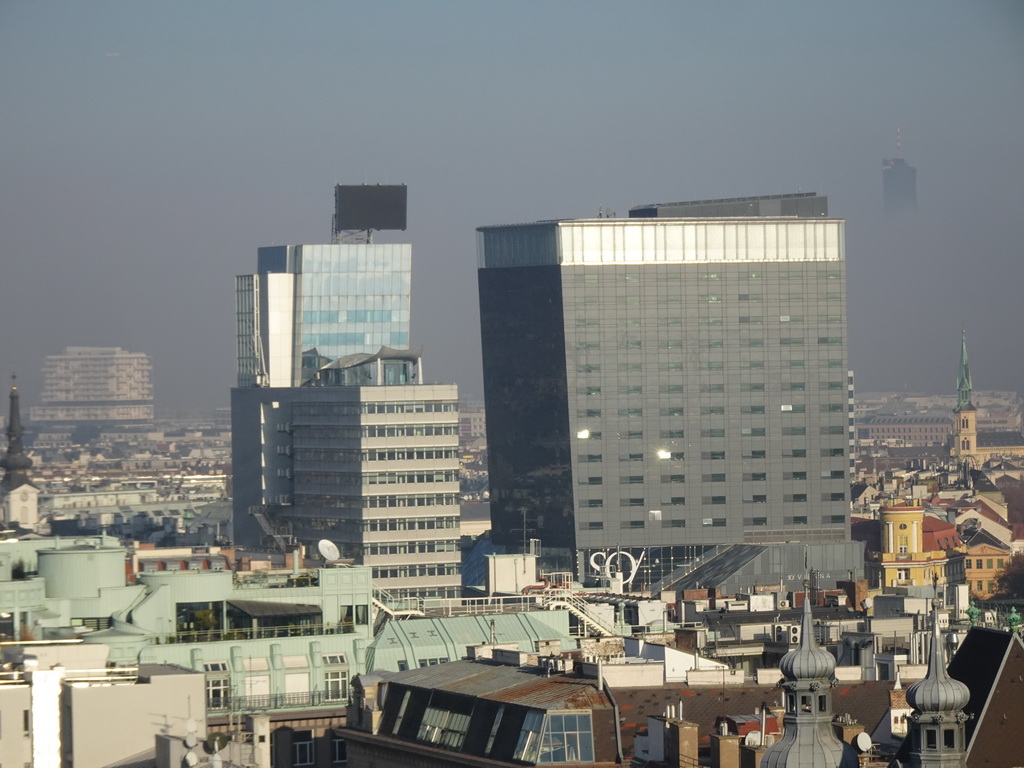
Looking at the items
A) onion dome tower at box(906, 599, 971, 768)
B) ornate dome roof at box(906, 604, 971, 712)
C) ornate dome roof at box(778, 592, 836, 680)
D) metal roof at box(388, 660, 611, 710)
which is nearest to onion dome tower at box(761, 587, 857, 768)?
ornate dome roof at box(778, 592, 836, 680)

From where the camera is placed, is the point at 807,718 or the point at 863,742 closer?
the point at 807,718

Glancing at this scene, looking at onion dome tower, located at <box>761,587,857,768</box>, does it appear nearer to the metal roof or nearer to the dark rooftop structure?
the dark rooftop structure

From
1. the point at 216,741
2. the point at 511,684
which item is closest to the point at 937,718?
the point at 216,741

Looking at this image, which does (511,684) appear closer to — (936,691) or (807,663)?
(807,663)

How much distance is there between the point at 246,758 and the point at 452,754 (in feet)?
21.5

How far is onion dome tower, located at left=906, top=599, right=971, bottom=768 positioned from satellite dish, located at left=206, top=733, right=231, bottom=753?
1858 cm

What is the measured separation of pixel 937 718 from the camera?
68750 millimetres

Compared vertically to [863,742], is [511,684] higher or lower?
higher

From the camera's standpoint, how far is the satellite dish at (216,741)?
77.7 metres

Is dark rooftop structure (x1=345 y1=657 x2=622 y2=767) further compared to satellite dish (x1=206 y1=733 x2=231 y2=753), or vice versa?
Result: dark rooftop structure (x1=345 y1=657 x2=622 y2=767)

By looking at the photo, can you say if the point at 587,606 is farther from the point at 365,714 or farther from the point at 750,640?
the point at 365,714

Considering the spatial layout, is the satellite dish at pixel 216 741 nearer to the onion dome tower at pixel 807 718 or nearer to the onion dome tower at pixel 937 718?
the onion dome tower at pixel 807 718

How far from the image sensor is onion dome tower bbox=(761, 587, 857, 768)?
6994 centimetres

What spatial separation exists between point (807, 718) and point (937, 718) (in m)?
3.17
